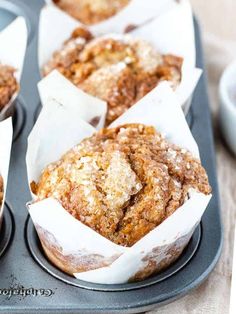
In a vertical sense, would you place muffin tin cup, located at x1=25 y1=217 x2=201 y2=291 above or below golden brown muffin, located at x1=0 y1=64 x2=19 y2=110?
below

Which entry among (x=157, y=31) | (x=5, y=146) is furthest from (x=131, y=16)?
(x=5, y=146)

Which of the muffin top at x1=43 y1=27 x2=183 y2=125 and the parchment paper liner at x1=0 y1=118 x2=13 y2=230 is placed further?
the muffin top at x1=43 y1=27 x2=183 y2=125

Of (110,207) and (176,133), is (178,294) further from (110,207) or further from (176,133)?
(176,133)

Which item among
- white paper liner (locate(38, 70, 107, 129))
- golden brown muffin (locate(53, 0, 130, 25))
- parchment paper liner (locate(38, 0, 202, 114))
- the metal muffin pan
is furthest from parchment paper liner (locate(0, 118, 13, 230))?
golden brown muffin (locate(53, 0, 130, 25))

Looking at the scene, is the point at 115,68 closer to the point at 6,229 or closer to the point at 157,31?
the point at 157,31

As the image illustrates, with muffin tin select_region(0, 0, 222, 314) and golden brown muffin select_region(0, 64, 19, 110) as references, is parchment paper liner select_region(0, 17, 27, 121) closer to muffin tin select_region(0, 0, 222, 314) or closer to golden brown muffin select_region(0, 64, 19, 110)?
golden brown muffin select_region(0, 64, 19, 110)
